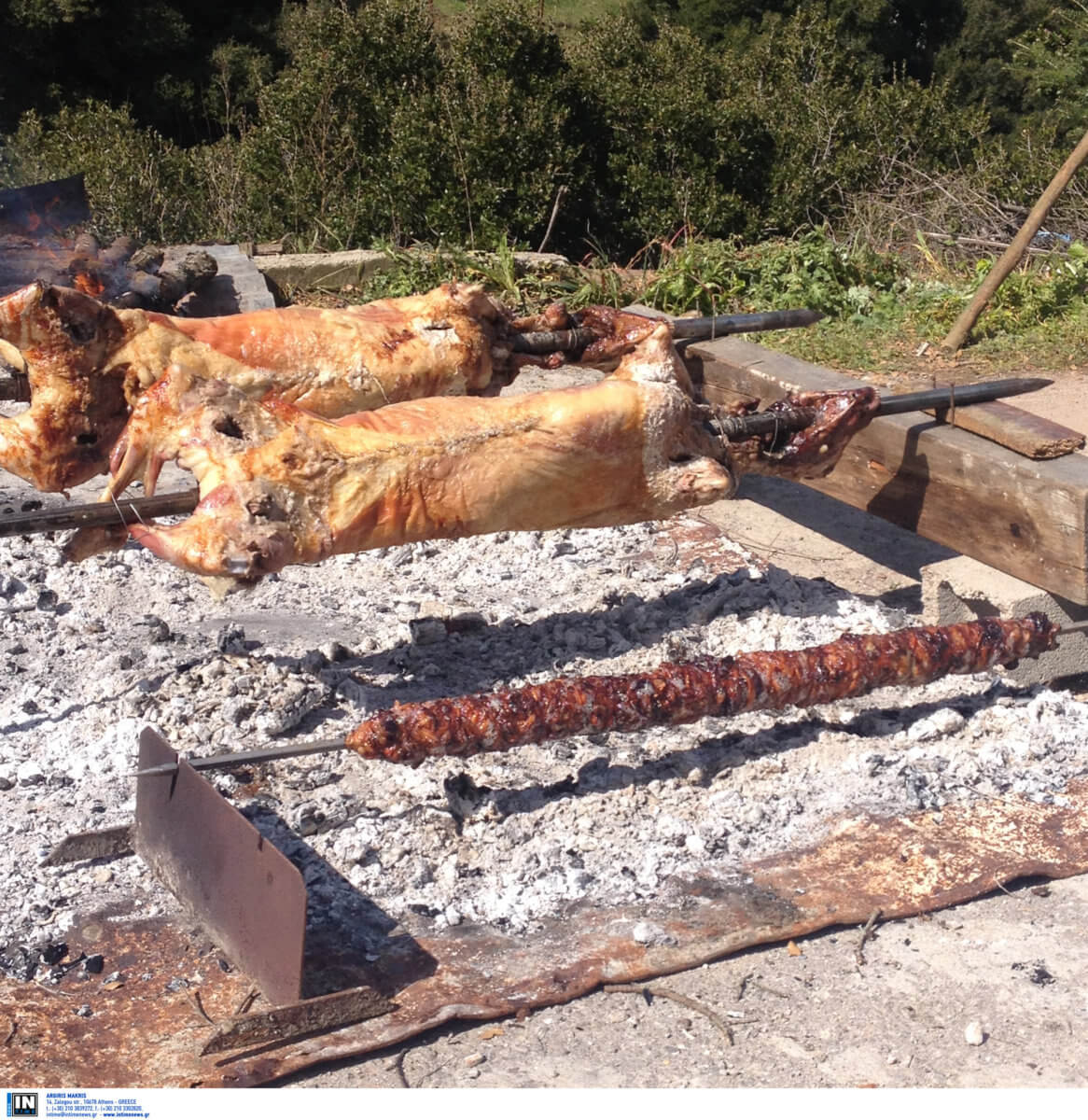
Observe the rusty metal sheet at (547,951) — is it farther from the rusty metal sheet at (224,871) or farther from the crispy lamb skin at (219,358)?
the crispy lamb skin at (219,358)

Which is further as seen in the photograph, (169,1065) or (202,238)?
(202,238)

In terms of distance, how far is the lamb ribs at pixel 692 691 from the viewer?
11.2 ft

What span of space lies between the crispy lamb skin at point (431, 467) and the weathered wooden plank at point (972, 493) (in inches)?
39.0

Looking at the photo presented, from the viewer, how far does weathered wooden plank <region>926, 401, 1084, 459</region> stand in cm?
444

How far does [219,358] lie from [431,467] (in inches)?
38.2

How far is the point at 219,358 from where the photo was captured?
13.5ft

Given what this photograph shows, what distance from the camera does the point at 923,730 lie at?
414 cm

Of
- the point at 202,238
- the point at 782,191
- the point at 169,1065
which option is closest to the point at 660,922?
the point at 169,1065

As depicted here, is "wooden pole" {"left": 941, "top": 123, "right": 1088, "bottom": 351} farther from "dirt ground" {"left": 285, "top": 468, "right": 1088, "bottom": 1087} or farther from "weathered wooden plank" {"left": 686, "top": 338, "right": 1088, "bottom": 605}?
"dirt ground" {"left": 285, "top": 468, "right": 1088, "bottom": 1087}

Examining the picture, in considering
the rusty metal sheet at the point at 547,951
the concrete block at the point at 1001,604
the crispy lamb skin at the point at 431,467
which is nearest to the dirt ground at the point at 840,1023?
the rusty metal sheet at the point at 547,951

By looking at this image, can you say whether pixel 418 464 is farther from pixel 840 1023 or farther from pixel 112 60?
pixel 112 60

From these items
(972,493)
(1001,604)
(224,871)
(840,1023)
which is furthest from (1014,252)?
(224,871)

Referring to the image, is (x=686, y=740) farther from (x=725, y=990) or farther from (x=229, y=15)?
(x=229, y=15)

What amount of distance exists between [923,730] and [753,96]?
1446 cm
